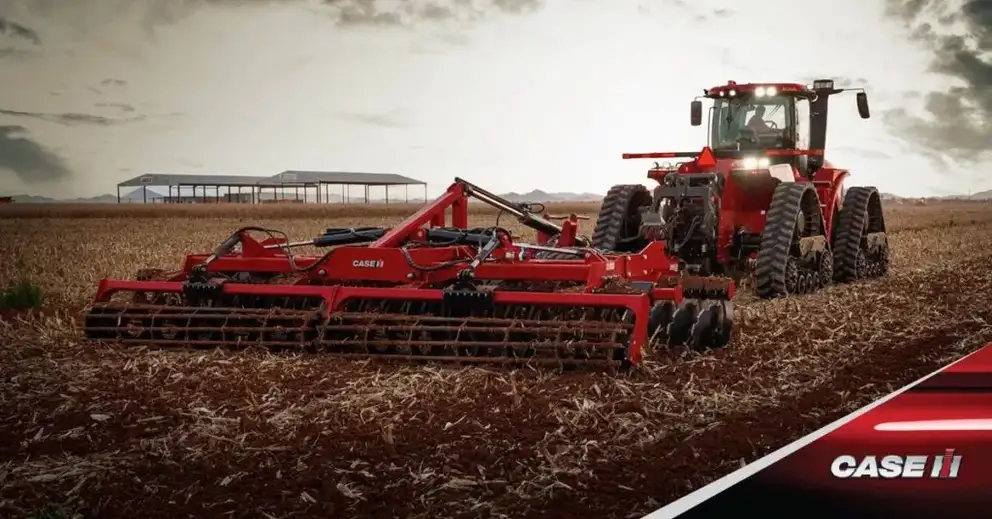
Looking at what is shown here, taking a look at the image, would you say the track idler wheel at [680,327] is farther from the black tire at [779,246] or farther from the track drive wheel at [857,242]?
the track drive wheel at [857,242]

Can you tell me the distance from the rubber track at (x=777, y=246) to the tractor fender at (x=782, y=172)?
692mm

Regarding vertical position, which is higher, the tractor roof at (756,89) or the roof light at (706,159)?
the tractor roof at (756,89)

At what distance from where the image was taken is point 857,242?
12.2 m

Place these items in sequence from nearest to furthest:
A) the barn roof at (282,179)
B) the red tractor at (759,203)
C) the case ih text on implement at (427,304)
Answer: the case ih text on implement at (427,304), the red tractor at (759,203), the barn roof at (282,179)

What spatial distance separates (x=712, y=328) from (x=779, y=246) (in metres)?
3.60

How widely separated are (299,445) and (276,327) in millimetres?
2363

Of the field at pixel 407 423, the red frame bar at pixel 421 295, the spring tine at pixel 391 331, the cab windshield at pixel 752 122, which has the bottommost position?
the field at pixel 407 423

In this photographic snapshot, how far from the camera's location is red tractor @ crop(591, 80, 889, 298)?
1030cm

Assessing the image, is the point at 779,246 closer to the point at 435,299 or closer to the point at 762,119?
the point at 762,119

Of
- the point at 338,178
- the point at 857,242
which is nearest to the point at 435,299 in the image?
the point at 857,242

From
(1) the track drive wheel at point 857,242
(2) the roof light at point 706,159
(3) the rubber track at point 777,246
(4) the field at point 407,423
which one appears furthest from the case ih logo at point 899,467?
(1) the track drive wheel at point 857,242

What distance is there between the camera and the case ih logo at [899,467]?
76.3 inches

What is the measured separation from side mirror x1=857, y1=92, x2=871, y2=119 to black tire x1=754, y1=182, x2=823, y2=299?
74.1 inches

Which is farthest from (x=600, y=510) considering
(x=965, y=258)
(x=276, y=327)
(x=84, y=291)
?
(x=965, y=258)
